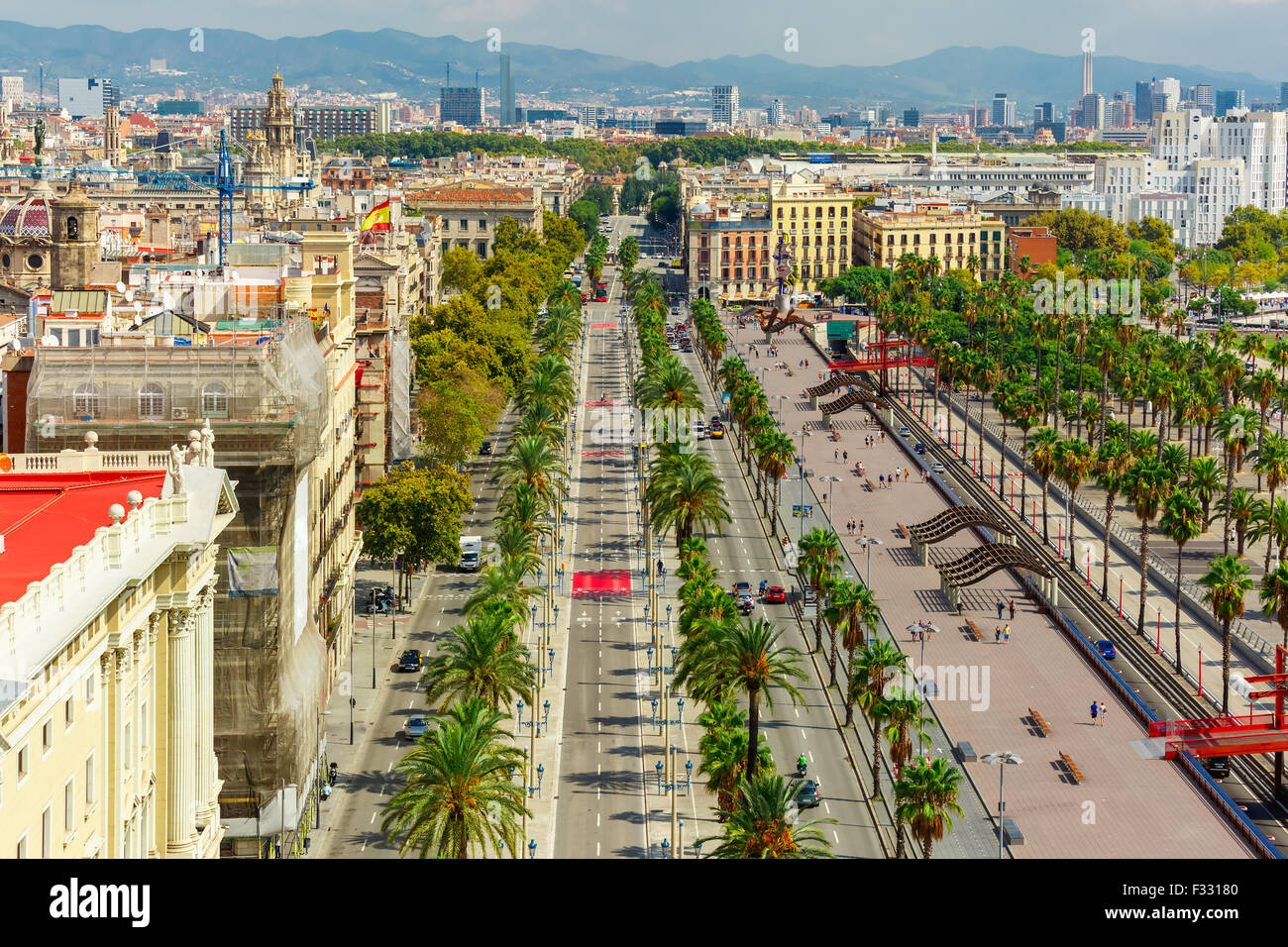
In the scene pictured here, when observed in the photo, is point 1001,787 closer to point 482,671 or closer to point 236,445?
point 482,671

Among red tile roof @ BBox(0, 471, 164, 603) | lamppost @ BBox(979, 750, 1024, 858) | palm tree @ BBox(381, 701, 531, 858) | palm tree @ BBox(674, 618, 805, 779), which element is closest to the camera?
red tile roof @ BBox(0, 471, 164, 603)

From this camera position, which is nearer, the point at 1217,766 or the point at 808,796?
the point at 808,796

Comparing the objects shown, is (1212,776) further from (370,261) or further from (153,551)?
(370,261)

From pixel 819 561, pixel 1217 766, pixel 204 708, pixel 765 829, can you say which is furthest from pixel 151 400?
pixel 1217 766

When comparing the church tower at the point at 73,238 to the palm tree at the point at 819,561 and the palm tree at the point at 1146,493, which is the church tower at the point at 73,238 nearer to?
the palm tree at the point at 819,561

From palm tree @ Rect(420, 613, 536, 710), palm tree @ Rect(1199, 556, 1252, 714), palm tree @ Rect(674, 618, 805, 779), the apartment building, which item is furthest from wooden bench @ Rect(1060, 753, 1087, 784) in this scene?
the apartment building

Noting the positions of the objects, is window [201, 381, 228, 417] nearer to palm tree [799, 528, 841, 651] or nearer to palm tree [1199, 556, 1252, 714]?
palm tree [799, 528, 841, 651]
